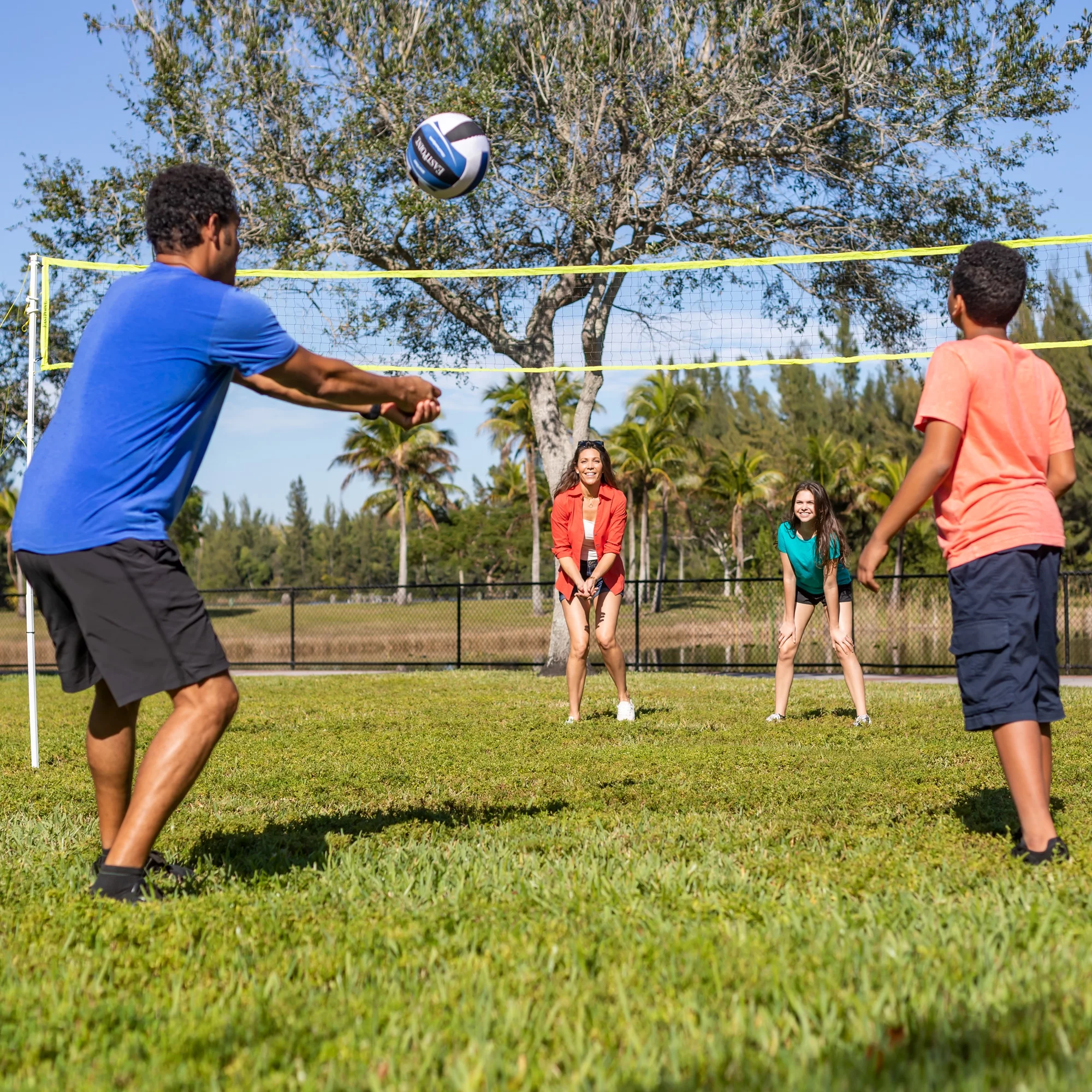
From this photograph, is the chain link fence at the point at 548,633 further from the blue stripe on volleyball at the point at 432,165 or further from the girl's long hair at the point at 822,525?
the blue stripe on volleyball at the point at 432,165

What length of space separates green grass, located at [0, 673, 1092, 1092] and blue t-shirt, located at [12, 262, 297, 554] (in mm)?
1134

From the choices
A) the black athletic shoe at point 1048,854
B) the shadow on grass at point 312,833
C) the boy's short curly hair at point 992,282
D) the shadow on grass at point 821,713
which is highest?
the boy's short curly hair at point 992,282

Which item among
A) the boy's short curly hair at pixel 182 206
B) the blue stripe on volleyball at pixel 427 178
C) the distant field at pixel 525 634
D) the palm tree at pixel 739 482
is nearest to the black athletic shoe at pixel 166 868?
the boy's short curly hair at pixel 182 206

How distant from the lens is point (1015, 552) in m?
3.60

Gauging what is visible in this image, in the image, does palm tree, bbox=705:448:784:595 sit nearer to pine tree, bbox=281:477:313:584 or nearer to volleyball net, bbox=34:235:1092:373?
volleyball net, bbox=34:235:1092:373

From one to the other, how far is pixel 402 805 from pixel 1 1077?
2.94m

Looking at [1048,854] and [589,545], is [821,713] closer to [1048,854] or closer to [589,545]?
[589,545]

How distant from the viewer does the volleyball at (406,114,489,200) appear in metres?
8.77

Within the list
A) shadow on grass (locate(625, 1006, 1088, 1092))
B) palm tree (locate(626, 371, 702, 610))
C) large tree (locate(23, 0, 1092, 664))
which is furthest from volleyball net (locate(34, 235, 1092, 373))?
palm tree (locate(626, 371, 702, 610))

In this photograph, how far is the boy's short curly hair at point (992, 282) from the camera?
12.6 feet

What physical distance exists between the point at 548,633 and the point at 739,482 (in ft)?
87.7

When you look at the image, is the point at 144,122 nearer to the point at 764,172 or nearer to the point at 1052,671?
the point at 764,172

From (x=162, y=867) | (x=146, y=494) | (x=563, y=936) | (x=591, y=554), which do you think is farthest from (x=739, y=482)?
(x=563, y=936)

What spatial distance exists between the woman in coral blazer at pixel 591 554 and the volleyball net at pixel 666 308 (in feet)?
7.57
